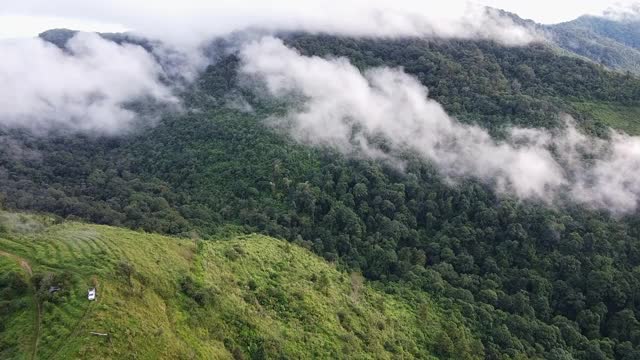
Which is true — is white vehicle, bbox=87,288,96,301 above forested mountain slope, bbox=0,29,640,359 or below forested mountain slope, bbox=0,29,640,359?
above

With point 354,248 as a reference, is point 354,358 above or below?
above

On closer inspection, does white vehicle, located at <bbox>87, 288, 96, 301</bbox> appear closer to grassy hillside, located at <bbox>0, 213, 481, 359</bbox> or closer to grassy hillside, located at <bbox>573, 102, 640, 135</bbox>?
grassy hillside, located at <bbox>0, 213, 481, 359</bbox>

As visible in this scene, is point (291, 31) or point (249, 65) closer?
point (249, 65)

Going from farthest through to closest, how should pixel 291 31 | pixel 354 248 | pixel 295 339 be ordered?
pixel 291 31
pixel 354 248
pixel 295 339

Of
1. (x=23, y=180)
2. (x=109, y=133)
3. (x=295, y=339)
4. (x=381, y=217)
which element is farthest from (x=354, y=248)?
(x=109, y=133)

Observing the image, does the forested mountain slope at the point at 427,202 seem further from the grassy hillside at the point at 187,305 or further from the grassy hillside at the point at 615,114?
the grassy hillside at the point at 187,305

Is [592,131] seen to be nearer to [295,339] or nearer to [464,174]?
[464,174]

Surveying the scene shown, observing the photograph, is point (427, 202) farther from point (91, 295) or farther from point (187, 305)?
point (91, 295)

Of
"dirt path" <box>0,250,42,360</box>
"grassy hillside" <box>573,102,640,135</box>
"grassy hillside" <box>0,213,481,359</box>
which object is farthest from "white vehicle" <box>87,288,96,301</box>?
"grassy hillside" <box>573,102,640,135</box>
